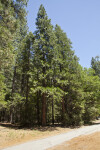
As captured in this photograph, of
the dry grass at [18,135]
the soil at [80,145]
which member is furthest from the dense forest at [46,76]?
the soil at [80,145]

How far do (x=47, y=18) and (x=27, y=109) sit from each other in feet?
49.2

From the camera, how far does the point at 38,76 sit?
48.9 feet

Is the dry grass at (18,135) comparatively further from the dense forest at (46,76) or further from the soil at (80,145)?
the dense forest at (46,76)

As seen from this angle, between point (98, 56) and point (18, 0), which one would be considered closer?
point (18, 0)

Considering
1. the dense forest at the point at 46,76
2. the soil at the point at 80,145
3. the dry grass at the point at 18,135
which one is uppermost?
the dense forest at the point at 46,76

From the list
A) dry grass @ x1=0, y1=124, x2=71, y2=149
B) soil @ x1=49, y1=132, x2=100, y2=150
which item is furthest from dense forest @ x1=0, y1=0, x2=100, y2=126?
soil @ x1=49, y1=132, x2=100, y2=150

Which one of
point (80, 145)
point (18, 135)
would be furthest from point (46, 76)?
point (80, 145)

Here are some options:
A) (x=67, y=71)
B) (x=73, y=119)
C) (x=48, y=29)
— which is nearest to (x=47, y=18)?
(x=48, y=29)

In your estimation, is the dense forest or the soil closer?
the soil

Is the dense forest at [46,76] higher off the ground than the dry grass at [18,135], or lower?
higher

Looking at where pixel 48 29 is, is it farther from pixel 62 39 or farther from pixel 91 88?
pixel 91 88

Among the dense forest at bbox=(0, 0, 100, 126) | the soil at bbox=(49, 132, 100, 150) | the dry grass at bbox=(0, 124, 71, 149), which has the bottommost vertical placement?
the dry grass at bbox=(0, 124, 71, 149)

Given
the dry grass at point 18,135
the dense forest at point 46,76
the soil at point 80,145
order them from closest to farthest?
1. the soil at point 80,145
2. the dry grass at point 18,135
3. the dense forest at point 46,76

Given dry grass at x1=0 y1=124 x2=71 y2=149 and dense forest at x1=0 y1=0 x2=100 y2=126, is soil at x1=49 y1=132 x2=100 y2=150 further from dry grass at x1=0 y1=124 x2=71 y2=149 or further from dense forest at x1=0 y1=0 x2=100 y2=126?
dense forest at x1=0 y1=0 x2=100 y2=126
